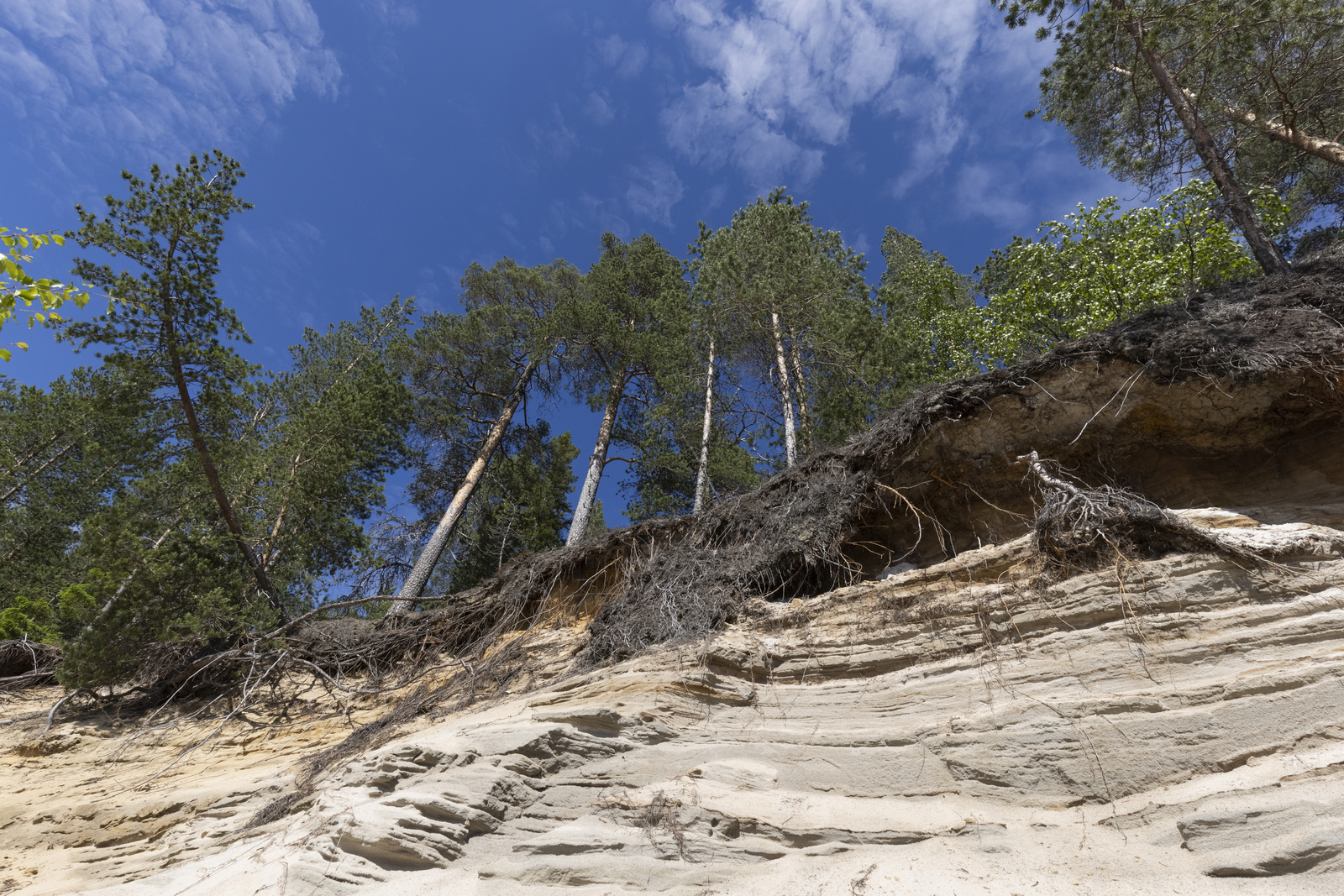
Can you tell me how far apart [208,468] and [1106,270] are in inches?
665

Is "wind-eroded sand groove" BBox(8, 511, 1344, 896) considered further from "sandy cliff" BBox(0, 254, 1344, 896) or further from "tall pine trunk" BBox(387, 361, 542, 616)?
"tall pine trunk" BBox(387, 361, 542, 616)

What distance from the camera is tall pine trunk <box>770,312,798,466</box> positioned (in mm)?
11607

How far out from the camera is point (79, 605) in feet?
25.1

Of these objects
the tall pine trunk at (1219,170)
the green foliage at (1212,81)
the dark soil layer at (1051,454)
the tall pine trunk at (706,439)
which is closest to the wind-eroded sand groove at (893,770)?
the dark soil layer at (1051,454)

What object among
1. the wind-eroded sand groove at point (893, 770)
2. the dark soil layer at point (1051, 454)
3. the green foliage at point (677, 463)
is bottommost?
the wind-eroded sand groove at point (893, 770)

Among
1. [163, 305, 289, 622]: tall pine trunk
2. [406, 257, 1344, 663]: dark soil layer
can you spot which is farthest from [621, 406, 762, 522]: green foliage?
[163, 305, 289, 622]: tall pine trunk

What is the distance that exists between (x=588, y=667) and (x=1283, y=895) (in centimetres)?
505

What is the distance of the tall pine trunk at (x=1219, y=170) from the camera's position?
808 centimetres

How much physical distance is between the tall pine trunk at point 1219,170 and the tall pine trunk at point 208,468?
15.5 metres

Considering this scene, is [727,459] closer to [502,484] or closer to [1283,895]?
[502,484]

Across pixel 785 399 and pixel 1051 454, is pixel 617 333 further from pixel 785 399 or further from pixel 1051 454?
pixel 1051 454

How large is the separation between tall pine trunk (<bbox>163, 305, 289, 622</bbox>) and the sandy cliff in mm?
2845

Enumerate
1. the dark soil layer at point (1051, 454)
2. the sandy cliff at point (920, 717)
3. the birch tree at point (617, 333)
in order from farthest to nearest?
the birch tree at point (617, 333) < the dark soil layer at point (1051, 454) < the sandy cliff at point (920, 717)

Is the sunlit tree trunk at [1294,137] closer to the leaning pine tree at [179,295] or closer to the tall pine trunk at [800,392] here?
the tall pine trunk at [800,392]
